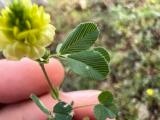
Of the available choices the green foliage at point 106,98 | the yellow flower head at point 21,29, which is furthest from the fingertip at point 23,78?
Answer: the yellow flower head at point 21,29

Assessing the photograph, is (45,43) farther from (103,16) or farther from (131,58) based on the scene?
(103,16)

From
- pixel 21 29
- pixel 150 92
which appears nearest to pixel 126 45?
pixel 150 92

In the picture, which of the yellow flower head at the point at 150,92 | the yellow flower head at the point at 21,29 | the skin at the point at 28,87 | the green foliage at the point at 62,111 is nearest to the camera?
the yellow flower head at the point at 21,29

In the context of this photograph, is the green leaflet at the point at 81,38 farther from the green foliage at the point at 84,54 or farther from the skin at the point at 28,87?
the skin at the point at 28,87

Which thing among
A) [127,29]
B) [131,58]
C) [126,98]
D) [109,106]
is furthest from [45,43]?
[127,29]

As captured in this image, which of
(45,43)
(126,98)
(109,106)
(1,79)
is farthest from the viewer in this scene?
(126,98)

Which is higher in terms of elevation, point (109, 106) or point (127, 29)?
point (109, 106)
